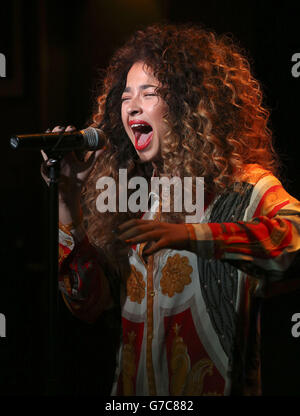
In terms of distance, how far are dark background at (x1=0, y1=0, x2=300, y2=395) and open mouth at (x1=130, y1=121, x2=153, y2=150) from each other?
15.1 inches

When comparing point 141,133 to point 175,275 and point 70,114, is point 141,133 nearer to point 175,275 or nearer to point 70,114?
point 175,275

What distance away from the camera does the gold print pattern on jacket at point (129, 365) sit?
1479 millimetres

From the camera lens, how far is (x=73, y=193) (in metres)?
1.41

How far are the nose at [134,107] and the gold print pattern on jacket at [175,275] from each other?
43cm

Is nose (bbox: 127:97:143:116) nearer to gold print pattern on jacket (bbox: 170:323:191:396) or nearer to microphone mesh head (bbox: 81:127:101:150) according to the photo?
microphone mesh head (bbox: 81:127:101:150)

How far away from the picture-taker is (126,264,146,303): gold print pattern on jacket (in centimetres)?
151

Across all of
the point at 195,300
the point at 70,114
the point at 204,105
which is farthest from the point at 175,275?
the point at 70,114

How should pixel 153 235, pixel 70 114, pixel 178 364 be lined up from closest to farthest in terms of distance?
→ pixel 153 235, pixel 178 364, pixel 70 114

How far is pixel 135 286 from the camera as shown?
1.52 m

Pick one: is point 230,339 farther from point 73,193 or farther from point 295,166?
point 295,166

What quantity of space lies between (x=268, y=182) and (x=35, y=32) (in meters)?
1.42

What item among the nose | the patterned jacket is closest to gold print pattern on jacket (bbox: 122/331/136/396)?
the patterned jacket

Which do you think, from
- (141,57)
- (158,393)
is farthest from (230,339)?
(141,57)

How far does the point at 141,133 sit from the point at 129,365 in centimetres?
68
